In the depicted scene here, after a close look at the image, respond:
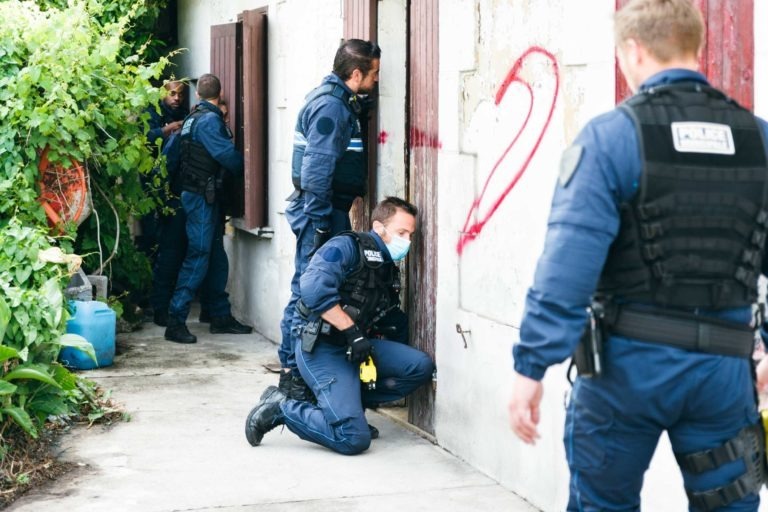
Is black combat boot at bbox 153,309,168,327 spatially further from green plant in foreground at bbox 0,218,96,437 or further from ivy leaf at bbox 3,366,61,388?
ivy leaf at bbox 3,366,61,388

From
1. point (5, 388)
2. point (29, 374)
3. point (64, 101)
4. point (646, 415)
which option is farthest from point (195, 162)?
A: point (646, 415)

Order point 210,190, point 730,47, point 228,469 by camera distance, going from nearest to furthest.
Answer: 1. point 730,47
2. point 228,469
3. point 210,190

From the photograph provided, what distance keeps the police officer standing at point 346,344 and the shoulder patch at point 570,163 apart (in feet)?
9.88

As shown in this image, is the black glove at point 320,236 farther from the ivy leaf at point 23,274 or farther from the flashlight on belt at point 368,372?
the ivy leaf at point 23,274

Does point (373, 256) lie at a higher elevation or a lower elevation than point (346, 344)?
higher

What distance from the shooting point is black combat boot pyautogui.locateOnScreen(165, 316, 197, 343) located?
9188 mm

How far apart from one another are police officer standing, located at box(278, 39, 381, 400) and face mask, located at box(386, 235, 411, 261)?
76 cm

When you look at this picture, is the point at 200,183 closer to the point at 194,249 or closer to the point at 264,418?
the point at 194,249

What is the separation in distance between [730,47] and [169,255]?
655 cm

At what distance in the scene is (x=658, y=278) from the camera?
9.89ft

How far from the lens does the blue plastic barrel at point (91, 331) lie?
8086 mm

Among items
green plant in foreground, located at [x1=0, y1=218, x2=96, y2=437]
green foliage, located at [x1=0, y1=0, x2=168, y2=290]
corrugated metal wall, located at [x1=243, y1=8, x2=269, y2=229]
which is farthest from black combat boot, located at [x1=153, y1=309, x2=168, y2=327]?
green plant in foreground, located at [x1=0, y1=218, x2=96, y2=437]

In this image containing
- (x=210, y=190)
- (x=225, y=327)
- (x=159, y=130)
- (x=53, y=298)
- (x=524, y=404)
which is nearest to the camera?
(x=524, y=404)

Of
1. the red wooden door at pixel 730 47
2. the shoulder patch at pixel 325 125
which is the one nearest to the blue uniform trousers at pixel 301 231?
the shoulder patch at pixel 325 125
